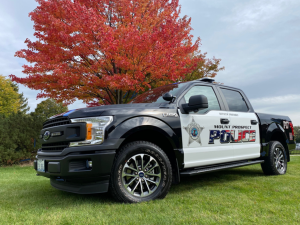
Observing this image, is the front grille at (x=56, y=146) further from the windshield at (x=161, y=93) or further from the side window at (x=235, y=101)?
the side window at (x=235, y=101)

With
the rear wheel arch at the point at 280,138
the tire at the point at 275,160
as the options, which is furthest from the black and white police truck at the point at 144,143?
the rear wheel arch at the point at 280,138

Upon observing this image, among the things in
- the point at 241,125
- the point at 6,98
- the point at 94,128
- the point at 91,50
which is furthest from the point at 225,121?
the point at 6,98

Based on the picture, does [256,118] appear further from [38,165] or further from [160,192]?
[38,165]

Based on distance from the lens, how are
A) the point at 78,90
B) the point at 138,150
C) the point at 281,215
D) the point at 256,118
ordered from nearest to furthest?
1. the point at 281,215
2. the point at 138,150
3. the point at 256,118
4. the point at 78,90

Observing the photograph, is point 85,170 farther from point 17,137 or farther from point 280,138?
point 17,137

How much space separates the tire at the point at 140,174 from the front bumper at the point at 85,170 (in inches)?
4.6

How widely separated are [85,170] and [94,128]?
19.8 inches

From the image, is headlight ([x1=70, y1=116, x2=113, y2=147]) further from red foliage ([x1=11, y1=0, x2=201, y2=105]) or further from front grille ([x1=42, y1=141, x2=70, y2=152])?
red foliage ([x1=11, y1=0, x2=201, y2=105])

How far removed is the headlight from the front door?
1.18 m

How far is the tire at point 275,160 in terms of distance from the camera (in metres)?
4.95

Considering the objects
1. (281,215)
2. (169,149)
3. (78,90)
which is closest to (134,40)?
(78,90)

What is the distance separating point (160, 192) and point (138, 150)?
0.63 meters

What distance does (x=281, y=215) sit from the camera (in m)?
2.50

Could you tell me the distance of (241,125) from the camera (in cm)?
441
